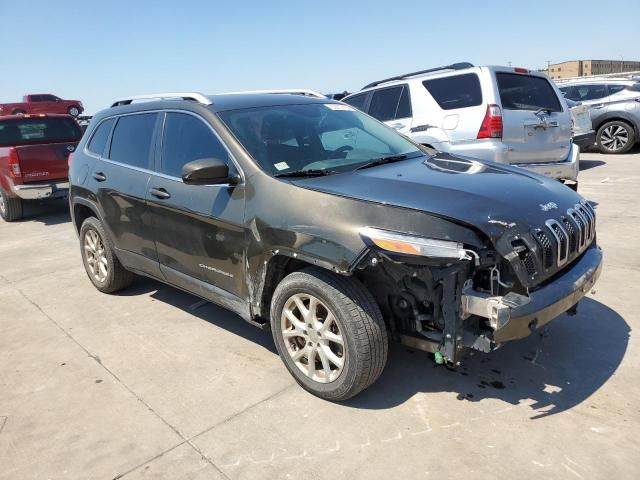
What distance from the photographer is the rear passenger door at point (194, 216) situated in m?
3.41

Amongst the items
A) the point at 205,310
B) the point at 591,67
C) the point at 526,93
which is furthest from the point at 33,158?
the point at 591,67

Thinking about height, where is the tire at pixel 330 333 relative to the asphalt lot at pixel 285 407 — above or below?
above

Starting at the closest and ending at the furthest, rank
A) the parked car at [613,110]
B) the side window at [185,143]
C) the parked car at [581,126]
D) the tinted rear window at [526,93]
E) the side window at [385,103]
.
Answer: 1. the side window at [185,143]
2. the tinted rear window at [526,93]
3. the side window at [385,103]
4. the parked car at [581,126]
5. the parked car at [613,110]

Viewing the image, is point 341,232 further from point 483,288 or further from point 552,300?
point 552,300

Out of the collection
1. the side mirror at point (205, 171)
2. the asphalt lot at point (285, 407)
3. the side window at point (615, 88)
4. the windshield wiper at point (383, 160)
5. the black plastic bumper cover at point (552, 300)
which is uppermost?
the side mirror at point (205, 171)

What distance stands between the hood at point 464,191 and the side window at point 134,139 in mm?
1685

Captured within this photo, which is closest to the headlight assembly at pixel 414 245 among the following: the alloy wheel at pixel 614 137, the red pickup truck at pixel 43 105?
the alloy wheel at pixel 614 137

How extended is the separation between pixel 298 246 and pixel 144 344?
180 centimetres

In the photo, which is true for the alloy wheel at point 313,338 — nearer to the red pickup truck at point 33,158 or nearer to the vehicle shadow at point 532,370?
the vehicle shadow at point 532,370

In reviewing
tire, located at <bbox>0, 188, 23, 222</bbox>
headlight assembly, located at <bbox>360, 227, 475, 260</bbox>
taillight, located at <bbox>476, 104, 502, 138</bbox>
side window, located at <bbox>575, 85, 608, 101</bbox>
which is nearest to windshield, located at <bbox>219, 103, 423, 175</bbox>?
headlight assembly, located at <bbox>360, 227, 475, 260</bbox>

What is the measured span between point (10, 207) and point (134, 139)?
665 cm

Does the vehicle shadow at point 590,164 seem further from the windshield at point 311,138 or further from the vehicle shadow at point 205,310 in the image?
the vehicle shadow at point 205,310

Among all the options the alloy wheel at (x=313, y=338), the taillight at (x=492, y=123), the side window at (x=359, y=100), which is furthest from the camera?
the side window at (x=359, y=100)

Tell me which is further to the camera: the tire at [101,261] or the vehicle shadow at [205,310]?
the tire at [101,261]
